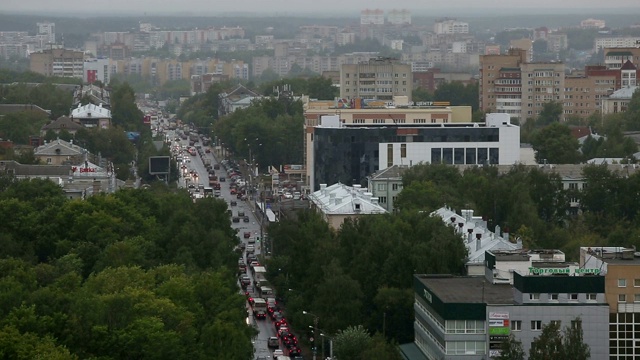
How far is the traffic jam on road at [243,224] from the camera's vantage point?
51.5 m

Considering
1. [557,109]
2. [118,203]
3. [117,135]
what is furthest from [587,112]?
[118,203]

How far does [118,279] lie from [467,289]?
25.6 feet

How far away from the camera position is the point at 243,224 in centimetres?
7944

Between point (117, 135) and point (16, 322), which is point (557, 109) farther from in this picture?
point (16, 322)

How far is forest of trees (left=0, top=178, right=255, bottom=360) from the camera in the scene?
140 feet

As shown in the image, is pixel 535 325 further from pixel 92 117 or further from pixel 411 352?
pixel 92 117

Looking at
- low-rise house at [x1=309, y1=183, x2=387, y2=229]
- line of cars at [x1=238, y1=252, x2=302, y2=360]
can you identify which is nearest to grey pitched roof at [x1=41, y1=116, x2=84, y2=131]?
low-rise house at [x1=309, y1=183, x2=387, y2=229]

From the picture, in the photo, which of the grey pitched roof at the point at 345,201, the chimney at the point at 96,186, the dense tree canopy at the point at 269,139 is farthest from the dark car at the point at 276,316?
the dense tree canopy at the point at 269,139

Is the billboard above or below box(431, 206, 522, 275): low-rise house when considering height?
below

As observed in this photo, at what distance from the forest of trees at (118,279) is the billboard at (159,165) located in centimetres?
2274

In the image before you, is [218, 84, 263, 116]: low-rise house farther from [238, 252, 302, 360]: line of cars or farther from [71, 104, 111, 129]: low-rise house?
[238, 252, 302, 360]: line of cars

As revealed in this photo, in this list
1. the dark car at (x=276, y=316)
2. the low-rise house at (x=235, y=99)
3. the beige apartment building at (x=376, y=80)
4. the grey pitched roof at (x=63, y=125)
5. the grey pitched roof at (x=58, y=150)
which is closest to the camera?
the dark car at (x=276, y=316)

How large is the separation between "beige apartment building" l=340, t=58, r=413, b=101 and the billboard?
2249 cm

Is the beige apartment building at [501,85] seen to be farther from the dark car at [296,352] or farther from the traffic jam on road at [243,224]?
the dark car at [296,352]
